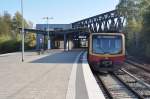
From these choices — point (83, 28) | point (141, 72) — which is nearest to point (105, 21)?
point (83, 28)

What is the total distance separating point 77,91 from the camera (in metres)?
14.3

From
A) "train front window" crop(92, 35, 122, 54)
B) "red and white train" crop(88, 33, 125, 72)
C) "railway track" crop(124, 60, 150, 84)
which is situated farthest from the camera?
"train front window" crop(92, 35, 122, 54)

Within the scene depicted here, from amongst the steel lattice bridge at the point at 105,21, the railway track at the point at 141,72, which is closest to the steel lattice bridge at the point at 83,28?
the steel lattice bridge at the point at 105,21

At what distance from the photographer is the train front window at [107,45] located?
97.8 ft

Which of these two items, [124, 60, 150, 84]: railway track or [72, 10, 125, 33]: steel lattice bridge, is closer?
[124, 60, 150, 84]: railway track

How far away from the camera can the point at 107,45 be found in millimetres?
29859

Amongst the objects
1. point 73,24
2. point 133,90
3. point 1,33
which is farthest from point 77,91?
point 73,24

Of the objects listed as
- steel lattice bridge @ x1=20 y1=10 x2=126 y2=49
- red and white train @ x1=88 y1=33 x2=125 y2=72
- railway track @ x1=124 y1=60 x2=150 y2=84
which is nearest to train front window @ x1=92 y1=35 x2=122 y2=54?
red and white train @ x1=88 y1=33 x2=125 y2=72

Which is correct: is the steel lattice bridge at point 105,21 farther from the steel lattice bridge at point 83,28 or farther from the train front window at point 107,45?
the train front window at point 107,45

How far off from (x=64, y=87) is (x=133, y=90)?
5.45 m

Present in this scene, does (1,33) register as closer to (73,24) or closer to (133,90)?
(73,24)

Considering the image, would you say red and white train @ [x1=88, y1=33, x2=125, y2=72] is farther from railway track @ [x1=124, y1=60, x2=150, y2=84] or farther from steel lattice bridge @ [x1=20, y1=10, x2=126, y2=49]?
steel lattice bridge @ [x1=20, y1=10, x2=126, y2=49]

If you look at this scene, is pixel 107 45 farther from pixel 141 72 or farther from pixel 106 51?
pixel 141 72

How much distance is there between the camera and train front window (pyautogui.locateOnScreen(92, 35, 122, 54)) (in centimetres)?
2980
